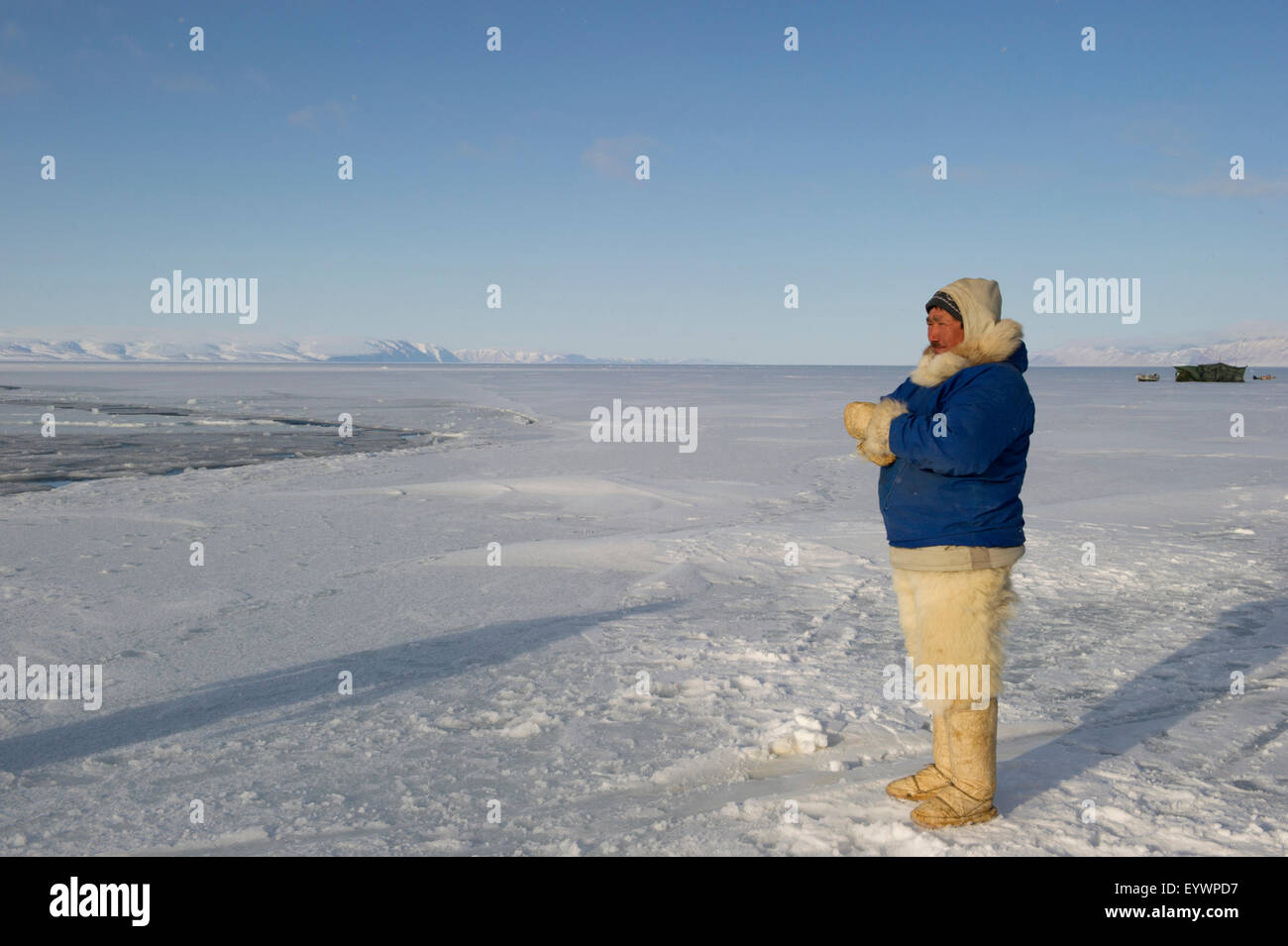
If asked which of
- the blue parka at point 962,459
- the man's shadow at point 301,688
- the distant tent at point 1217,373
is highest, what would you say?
the distant tent at point 1217,373

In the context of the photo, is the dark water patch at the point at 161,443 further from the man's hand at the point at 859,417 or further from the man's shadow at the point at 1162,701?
the man's shadow at the point at 1162,701

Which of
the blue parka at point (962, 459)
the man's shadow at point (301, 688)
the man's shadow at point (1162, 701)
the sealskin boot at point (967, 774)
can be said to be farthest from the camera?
the man's shadow at point (301, 688)

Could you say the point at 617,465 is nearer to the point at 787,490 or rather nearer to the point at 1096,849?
the point at 787,490

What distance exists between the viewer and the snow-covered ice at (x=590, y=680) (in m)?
3.15

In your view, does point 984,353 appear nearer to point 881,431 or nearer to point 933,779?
point 881,431

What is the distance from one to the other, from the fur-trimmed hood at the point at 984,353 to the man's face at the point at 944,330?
0.04 meters

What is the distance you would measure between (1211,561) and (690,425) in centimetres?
Answer: 1566

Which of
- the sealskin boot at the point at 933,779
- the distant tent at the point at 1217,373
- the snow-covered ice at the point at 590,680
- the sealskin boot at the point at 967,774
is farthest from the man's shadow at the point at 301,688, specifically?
the distant tent at the point at 1217,373

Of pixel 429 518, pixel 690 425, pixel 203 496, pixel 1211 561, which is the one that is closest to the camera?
pixel 1211 561

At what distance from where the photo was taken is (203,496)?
401 inches

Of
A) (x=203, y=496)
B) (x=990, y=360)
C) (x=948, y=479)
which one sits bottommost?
(x=203, y=496)
